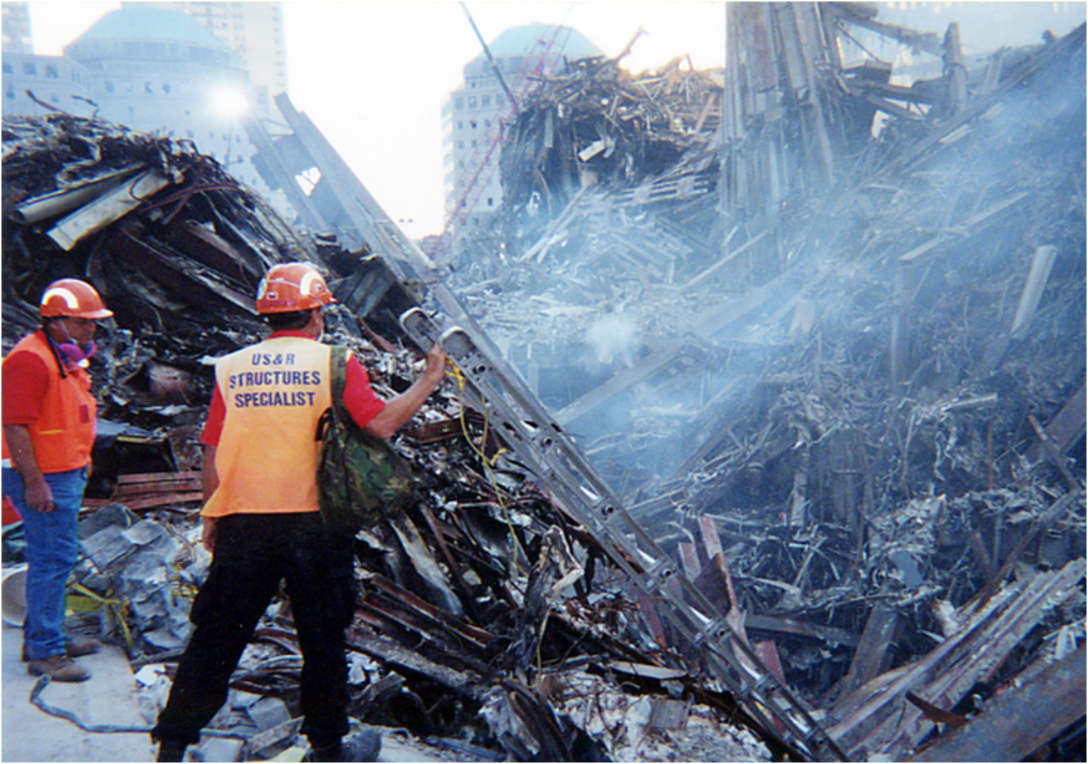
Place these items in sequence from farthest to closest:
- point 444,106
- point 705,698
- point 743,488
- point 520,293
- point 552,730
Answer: point 444,106 < point 520,293 < point 743,488 < point 705,698 < point 552,730

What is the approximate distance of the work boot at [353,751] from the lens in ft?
6.98

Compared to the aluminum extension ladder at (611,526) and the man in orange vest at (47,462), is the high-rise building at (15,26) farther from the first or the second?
the aluminum extension ladder at (611,526)

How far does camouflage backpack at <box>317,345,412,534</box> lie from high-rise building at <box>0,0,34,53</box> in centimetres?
7540

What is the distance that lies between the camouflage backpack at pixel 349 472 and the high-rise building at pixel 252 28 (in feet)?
266

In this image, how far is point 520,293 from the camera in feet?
42.9

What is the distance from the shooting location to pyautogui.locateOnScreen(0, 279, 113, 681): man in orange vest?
8.43ft

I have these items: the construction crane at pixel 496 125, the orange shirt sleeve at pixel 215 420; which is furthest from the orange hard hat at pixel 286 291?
the construction crane at pixel 496 125

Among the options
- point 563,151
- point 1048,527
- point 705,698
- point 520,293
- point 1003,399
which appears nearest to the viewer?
point 705,698

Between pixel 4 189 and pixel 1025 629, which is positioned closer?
pixel 1025 629

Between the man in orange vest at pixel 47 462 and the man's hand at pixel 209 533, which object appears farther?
the man in orange vest at pixel 47 462

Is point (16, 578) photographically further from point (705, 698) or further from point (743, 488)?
point (743, 488)

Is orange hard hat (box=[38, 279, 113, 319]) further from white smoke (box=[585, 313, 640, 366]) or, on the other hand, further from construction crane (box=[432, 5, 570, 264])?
construction crane (box=[432, 5, 570, 264])

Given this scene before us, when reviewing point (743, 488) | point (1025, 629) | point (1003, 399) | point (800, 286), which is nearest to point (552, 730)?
point (1025, 629)

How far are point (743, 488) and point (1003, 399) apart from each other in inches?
115
